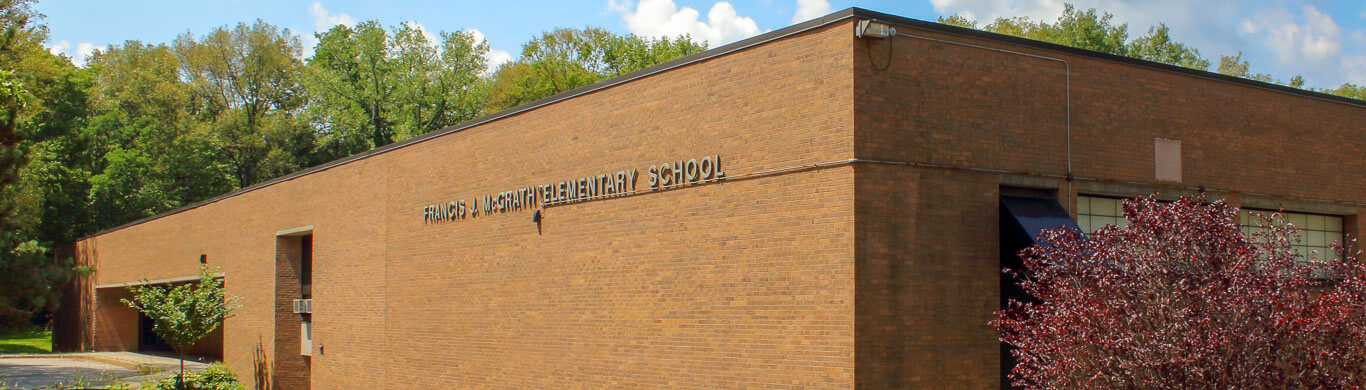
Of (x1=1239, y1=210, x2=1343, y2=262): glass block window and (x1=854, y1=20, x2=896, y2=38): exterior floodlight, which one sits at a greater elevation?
(x1=854, y1=20, x2=896, y2=38): exterior floodlight

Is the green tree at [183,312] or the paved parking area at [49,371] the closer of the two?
the green tree at [183,312]

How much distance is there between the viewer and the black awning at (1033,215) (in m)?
14.1

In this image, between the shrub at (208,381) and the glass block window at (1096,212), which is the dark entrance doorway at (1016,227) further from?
the shrub at (208,381)

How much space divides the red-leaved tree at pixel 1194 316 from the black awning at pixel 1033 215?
5.75 feet

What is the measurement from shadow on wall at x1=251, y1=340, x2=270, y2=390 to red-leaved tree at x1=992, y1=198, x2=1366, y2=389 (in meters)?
22.8

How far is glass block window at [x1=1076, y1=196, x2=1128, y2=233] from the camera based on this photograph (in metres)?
15.9

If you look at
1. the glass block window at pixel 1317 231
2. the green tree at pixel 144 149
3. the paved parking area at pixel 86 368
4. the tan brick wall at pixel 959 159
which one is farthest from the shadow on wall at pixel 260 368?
the green tree at pixel 144 149

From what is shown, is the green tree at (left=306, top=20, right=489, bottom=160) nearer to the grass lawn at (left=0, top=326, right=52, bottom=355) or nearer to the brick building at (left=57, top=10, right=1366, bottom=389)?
the grass lawn at (left=0, top=326, right=52, bottom=355)

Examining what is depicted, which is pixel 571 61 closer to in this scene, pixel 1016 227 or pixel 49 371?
pixel 49 371

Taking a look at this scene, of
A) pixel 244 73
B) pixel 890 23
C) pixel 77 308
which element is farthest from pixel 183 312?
pixel 244 73

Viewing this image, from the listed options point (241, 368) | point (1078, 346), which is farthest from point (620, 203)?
point (241, 368)

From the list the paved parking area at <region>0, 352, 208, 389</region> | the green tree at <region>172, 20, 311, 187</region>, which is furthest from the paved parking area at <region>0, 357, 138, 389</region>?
the green tree at <region>172, 20, 311, 187</region>

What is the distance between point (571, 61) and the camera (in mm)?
66062

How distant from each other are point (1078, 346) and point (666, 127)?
6865mm
